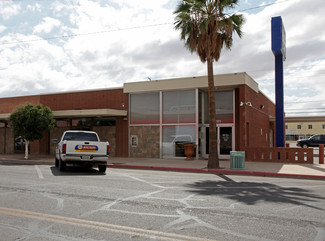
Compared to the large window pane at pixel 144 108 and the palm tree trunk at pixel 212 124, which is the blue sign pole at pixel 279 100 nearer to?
the palm tree trunk at pixel 212 124

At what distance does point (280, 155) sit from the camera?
61.1ft

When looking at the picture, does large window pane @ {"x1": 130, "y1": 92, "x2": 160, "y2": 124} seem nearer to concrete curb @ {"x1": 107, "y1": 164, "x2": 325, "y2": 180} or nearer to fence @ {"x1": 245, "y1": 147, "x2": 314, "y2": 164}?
concrete curb @ {"x1": 107, "y1": 164, "x2": 325, "y2": 180}

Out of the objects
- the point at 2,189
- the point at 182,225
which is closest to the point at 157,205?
the point at 182,225

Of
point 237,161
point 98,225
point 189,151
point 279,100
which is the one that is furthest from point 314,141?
point 98,225

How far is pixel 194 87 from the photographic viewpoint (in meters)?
→ 21.0

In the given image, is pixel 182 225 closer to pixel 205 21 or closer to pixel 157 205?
pixel 157 205

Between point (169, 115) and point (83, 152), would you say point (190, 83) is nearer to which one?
point (169, 115)

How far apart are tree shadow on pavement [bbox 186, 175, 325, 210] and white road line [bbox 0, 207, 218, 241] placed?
3.02m

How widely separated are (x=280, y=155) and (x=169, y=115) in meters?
7.36

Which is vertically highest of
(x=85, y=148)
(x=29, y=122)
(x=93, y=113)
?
(x=93, y=113)

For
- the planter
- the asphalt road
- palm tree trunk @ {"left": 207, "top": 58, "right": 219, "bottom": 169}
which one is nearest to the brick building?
the planter

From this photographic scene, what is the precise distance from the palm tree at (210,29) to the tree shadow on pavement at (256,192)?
5652 mm

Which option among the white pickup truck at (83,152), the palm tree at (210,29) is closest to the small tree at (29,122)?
the white pickup truck at (83,152)

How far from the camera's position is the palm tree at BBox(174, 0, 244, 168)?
15.6m
